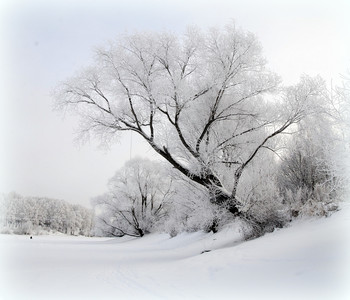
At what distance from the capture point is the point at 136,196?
47562 millimetres

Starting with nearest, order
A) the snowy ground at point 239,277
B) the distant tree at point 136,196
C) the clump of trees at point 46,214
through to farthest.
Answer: the snowy ground at point 239,277
the distant tree at point 136,196
the clump of trees at point 46,214

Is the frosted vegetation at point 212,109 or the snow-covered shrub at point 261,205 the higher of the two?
the frosted vegetation at point 212,109

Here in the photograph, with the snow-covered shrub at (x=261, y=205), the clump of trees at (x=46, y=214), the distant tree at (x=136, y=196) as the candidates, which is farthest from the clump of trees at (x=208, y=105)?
the clump of trees at (x=46, y=214)

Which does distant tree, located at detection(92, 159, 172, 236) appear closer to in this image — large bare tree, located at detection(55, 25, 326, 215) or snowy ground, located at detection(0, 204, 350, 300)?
large bare tree, located at detection(55, 25, 326, 215)

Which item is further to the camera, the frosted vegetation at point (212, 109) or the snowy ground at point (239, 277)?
the frosted vegetation at point (212, 109)

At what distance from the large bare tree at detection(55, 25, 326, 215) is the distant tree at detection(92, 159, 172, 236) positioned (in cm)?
3282

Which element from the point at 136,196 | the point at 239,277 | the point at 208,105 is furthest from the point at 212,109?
the point at 136,196

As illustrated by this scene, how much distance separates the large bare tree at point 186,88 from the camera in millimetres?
14070

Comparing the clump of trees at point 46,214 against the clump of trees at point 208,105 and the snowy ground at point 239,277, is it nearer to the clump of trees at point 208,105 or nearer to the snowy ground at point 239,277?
the clump of trees at point 208,105

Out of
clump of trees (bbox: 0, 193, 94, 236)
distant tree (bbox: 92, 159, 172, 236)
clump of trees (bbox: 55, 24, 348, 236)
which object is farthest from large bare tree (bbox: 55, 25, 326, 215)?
clump of trees (bbox: 0, 193, 94, 236)

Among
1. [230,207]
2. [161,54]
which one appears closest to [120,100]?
[161,54]

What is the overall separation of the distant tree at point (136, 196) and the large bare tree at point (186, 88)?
108 feet

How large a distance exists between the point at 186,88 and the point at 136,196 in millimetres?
35189

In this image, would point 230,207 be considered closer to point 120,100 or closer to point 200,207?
point 200,207
